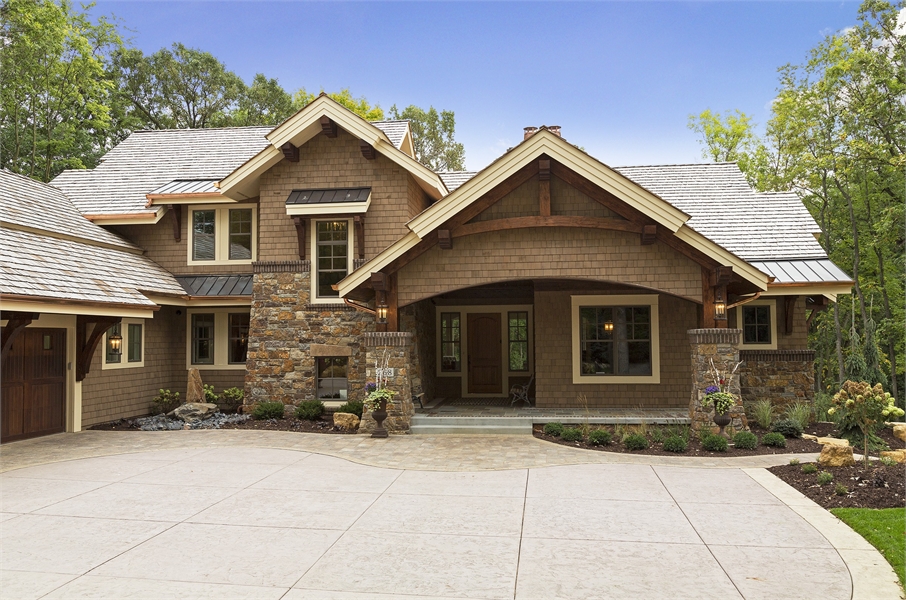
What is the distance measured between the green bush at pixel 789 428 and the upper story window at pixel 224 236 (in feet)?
40.3

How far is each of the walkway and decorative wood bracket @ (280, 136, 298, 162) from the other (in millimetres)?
7305

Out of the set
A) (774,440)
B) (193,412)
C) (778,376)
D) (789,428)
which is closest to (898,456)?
(774,440)

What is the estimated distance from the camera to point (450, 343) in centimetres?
1549

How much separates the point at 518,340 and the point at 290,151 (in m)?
7.29

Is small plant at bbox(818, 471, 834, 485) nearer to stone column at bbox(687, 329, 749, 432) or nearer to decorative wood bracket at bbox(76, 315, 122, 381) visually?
stone column at bbox(687, 329, 749, 432)

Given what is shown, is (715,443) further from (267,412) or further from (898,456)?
(267,412)

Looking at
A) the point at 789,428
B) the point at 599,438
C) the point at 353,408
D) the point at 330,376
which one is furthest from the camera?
the point at 330,376

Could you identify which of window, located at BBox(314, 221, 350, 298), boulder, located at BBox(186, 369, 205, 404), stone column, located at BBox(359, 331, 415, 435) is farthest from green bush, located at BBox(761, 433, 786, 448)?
boulder, located at BBox(186, 369, 205, 404)

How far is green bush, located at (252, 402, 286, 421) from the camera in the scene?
1290cm

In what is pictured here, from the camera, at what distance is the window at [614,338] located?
12953 mm

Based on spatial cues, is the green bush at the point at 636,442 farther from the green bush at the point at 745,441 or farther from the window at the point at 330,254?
the window at the point at 330,254

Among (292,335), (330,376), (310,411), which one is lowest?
(310,411)

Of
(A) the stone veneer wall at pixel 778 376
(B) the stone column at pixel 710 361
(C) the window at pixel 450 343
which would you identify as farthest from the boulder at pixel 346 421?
(A) the stone veneer wall at pixel 778 376

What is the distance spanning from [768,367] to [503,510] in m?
9.07
